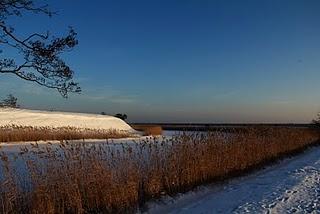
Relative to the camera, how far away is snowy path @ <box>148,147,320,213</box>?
9219mm

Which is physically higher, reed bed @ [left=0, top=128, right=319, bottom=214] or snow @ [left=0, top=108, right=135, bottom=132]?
snow @ [left=0, top=108, right=135, bottom=132]

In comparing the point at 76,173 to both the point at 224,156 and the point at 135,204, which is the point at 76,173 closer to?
the point at 135,204

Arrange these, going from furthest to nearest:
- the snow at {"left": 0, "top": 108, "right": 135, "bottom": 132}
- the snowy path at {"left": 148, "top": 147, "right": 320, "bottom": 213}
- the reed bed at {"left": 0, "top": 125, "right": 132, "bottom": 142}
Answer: the snow at {"left": 0, "top": 108, "right": 135, "bottom": 132}, the reed bed at {"left": 0, "top": 125, "right": 132, "bottom": 142}, the snowy path at {"left": 148, "top": 147, "right": 320, "bottom": 213}

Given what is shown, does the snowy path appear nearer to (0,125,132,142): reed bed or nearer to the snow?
(0,125,132,142): reed bed

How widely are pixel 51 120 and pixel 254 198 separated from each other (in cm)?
2727

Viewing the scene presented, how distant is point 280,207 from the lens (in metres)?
9.16

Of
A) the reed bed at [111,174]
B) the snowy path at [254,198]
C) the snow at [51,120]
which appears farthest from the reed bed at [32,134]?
the snowy path at [254,198]

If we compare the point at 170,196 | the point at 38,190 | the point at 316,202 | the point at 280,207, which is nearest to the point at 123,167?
the point at 170,196

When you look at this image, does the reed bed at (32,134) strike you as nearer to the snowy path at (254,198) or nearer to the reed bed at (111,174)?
the reed bed at (111,174)

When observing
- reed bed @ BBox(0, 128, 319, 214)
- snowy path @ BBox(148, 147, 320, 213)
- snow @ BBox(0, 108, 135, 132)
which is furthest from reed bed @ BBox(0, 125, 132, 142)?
snowy path @ BBox(148, 147, 320, 213)

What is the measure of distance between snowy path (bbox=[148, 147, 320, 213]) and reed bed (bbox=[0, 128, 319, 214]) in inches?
14.0

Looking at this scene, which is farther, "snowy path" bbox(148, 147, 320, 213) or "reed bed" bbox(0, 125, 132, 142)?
"reed bed" bbox(0, 125, 132, 142)

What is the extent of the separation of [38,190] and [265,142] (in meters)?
13.3

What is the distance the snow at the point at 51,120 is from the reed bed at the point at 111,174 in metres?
19.9
